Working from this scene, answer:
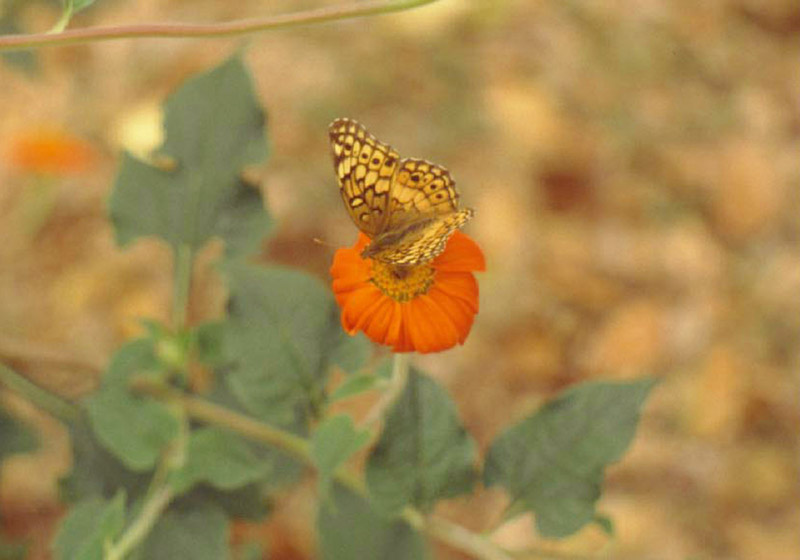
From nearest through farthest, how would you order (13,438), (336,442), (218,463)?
(336,442)
(218,463)
(13,438)

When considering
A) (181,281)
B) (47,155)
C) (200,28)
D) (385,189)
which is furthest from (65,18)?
(47,155)

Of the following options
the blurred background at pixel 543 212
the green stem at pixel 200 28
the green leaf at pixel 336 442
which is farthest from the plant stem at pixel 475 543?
the blurred background at pixel 543 212

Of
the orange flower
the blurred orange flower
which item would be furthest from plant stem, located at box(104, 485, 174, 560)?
the blurred orange flower

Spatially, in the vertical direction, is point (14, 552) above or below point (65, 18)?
below

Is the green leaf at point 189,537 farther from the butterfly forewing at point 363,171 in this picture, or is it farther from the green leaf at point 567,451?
the butterfly forewing at point 363,171

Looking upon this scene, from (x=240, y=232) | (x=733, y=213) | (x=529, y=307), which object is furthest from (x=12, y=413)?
(x=733, y=213)

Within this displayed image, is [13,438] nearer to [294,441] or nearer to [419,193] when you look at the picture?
[294,441]
